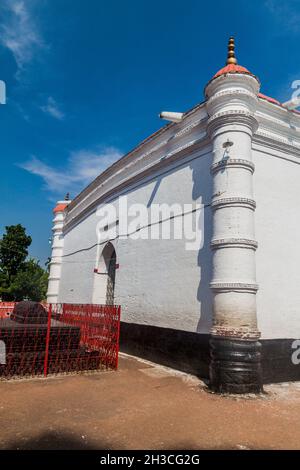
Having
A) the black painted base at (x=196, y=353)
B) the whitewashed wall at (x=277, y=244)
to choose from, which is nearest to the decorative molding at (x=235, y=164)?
the whitewashed wall at (x=277, y=244)

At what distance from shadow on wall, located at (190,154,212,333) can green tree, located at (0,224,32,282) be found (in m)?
18.6

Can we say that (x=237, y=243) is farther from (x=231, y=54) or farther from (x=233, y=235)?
(x=231, y=54)

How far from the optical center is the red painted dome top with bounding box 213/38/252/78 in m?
6.57

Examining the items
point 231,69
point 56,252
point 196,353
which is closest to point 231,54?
point 231,69

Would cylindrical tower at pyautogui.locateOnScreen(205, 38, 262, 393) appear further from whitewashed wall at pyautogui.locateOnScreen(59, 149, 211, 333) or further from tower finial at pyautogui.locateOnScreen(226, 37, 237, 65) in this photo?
whitewashed wall at pyautogui.locateOnScreen(59, 149, 211, 333)

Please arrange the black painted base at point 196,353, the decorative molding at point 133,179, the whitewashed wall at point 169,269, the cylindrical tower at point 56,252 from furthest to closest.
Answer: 1. the cylindrical tower at point 56,252
2. the decorative molding at point 133,179
3. the whitewashed wall at point 169,269
4. the black painted base at point 196,353

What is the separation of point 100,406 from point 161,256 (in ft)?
14.6

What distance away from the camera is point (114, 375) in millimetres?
6500

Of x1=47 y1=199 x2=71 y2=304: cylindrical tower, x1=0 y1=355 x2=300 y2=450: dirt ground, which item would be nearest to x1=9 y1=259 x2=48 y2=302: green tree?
x1=47 y1=199 x2=71 y2=304: cylindrical tower

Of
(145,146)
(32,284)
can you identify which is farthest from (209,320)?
(32,284)

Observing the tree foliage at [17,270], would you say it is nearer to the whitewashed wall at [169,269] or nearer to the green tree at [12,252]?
the green tree at [12,252]

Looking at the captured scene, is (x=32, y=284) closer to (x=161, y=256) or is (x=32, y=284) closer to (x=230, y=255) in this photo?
(x=161, y=256)

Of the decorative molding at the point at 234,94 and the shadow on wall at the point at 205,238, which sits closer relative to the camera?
the decorative molding at the point at 234,94

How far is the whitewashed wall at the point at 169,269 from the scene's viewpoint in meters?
7.05
